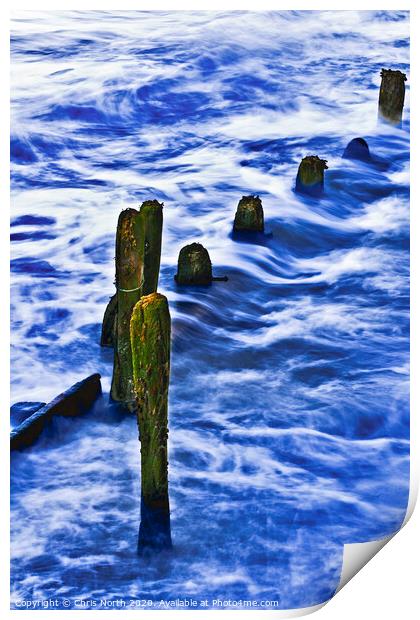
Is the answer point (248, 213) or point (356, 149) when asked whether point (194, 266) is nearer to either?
point (248, 213)

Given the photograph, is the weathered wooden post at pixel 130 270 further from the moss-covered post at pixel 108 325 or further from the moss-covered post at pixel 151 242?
the moss-covered post at pixel 108 325

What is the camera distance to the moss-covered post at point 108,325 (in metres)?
9.79

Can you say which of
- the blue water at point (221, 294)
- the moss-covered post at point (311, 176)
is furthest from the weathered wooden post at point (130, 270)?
the moss-covered post at point (311, 176)

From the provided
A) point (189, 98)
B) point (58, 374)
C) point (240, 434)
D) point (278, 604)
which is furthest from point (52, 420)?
point (189, 98)

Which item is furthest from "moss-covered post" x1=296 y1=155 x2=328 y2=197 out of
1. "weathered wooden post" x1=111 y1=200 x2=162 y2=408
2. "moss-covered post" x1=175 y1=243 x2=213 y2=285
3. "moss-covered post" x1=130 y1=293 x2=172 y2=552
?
"moss-covered post" x1=130 y1=293 x2=172 y2=552

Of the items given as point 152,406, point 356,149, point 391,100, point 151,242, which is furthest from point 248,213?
point 152,406

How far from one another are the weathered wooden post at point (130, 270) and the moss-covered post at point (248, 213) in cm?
81

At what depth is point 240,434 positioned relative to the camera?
9.47 m

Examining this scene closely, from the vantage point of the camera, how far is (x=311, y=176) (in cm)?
1069

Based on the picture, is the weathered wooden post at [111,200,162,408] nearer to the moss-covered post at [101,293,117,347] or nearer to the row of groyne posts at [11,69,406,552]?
the row of groyne posts at [11,69,406,552]

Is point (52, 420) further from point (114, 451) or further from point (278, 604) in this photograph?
point (278, 604)

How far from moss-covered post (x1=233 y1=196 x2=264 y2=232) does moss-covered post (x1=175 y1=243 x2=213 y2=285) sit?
1.00 feet
